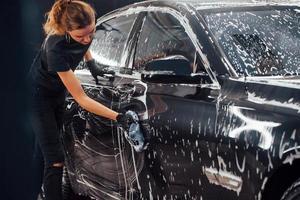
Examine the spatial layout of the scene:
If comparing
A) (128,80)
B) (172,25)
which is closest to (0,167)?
(128,80)

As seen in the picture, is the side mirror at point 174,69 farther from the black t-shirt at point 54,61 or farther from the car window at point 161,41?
the black t-shirt at point 54,61

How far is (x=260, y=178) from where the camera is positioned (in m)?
3.77

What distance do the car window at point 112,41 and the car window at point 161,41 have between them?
→ 0.71 feet

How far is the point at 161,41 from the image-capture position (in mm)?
5090

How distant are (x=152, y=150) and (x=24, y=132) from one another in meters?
2.70

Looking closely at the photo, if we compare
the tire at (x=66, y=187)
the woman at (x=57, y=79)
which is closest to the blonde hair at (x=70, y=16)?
the woman at (x=57, y=79)

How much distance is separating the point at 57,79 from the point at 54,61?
27 centimetres

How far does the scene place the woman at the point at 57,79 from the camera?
15.4 feet

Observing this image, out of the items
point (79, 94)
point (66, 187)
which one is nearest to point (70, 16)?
point (79, 94)

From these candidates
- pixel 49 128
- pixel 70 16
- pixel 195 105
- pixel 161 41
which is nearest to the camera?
pixel 195 105

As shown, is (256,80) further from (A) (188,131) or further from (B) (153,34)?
(B) (153,34)

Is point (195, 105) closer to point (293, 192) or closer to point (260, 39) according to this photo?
point (260, 39)

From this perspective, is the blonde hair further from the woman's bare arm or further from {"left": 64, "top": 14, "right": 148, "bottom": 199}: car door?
{"left": 64, "top": 14, "right": 148, "bottom": 199}: car door

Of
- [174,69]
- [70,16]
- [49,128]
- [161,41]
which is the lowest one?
[49,128]
